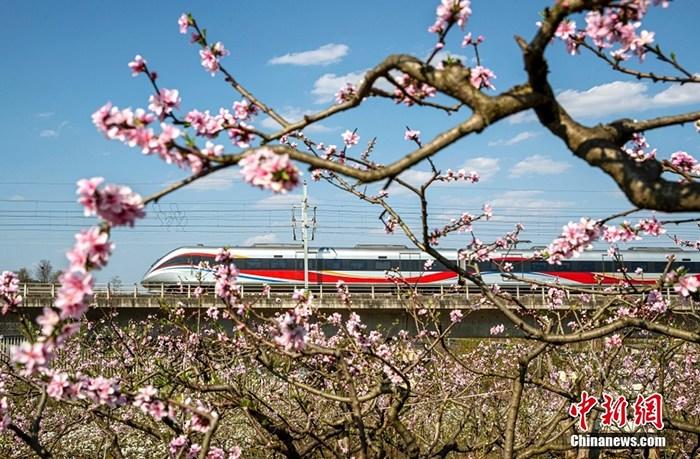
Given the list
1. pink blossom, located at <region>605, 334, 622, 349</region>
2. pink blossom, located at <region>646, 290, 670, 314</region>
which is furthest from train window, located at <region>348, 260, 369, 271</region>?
pink blossom, located at <region>646, 290, 670, 314</region>

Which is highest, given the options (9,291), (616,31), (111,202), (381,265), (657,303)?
(616,31)

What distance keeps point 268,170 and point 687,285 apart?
2419 mm

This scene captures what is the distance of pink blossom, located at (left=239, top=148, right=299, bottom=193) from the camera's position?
1973 millimetres

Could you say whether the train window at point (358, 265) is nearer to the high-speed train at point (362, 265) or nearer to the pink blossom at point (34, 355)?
the high-speed train at point (362, 265)

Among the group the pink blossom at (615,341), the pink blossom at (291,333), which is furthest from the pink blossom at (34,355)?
the pink blossom at (615,341)

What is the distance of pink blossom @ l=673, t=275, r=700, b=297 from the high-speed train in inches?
1003

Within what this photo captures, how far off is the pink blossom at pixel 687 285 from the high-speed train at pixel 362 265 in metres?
25.5

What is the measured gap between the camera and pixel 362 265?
98.8 feet

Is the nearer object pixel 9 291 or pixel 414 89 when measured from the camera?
pixel 414 89

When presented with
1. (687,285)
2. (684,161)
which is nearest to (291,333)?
(687,285)

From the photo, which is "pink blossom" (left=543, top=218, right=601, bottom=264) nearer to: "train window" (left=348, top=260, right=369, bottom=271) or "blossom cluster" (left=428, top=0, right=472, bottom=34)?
"blossom cluster" (left=428, top=0, right=472, bottom=34)

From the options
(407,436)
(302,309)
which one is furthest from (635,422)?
(302,309)

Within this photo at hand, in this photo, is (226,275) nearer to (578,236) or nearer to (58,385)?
(58,385)

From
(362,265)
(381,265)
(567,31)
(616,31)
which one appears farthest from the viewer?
(381,265)
